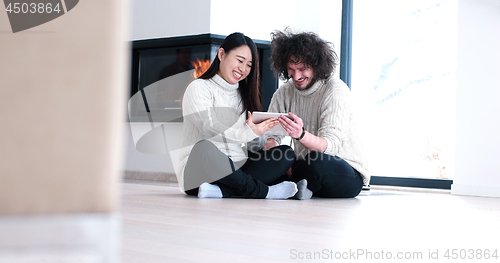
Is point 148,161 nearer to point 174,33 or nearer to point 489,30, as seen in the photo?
point 174,33

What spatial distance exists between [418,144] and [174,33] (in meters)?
2.17

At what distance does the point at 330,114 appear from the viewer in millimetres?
2410

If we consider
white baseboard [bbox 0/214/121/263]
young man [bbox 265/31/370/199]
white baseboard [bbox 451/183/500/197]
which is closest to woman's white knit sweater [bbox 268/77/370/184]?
young man [bbox 265/31/370/199]

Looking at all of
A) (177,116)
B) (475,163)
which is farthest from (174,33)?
(475,163)

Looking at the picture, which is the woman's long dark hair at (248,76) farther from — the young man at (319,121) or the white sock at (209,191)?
the white sock at (209,191)

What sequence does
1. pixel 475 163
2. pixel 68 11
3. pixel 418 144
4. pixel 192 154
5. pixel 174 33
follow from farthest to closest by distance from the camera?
pixel 174 33
pixel 418 144
pixel 475 163
pixel 192 154
pixel 68 11

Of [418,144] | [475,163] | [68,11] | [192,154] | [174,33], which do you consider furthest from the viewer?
[174,33]

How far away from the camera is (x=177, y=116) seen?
13.2ft

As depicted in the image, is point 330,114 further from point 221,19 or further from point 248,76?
point 221,19

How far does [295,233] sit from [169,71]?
121 inches

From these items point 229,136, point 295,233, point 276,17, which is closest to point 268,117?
point 229,136

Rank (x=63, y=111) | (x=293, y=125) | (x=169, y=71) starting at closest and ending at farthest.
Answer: (x=63, y=111)
(x=293, y=125)
(x=169, y=71)

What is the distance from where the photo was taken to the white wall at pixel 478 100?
124 inches

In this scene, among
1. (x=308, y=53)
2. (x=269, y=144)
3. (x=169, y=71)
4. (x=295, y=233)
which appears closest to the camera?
(x=295, y=233)
